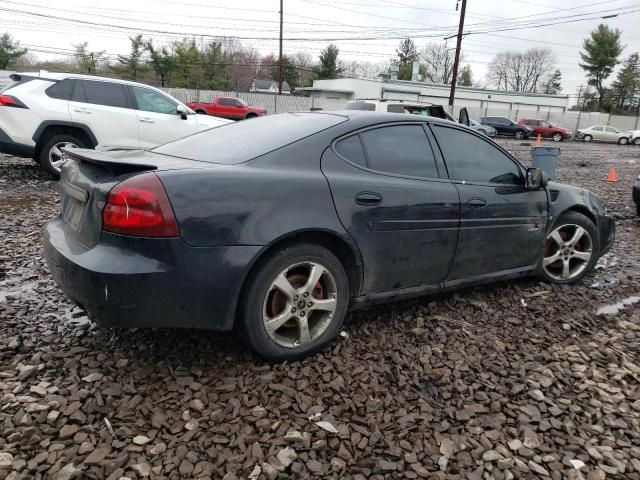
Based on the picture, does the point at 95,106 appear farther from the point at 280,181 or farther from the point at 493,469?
the point at 493,469

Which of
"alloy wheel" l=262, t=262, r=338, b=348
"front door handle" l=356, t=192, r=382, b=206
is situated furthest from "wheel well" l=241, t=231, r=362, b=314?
"front door handle" l=356, t=192, r=382, b=206

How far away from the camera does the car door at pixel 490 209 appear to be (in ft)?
11.6

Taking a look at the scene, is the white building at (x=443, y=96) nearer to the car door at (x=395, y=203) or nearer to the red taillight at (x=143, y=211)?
the car door at (x=395, y=203)

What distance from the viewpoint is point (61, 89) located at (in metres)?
7.79

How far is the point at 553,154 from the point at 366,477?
34.0 ft

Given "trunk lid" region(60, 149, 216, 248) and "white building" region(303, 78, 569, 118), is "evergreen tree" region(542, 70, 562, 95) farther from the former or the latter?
"trunk lid" region(60, 149, 216, 248)

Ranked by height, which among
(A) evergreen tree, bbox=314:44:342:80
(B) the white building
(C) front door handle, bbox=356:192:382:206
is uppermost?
(A) evergreen tree, bbox=314:44:342:80

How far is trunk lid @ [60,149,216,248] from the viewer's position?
2570 mm

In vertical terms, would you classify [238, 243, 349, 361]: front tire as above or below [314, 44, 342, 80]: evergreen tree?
below

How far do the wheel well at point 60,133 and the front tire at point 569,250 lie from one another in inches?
266

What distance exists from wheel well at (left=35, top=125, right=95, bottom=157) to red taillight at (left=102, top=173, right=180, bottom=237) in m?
6.12

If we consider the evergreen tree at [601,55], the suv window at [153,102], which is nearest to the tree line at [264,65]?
the evergreen tree at [601,55]

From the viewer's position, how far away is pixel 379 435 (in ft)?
7.70

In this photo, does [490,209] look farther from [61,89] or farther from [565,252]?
[61,89]
